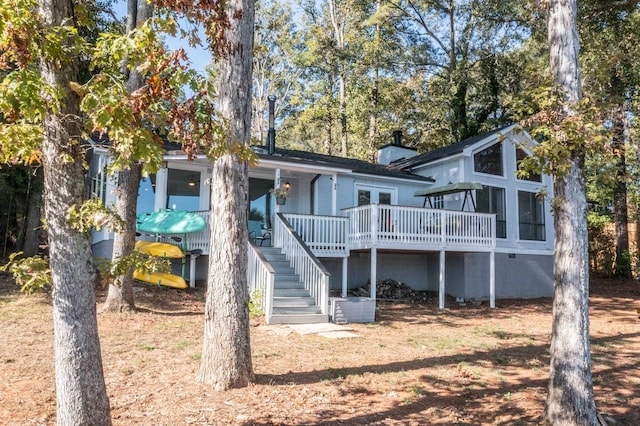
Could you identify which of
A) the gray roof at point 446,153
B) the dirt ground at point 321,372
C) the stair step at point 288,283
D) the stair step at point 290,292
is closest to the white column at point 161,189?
the dirt ground at point 321,372

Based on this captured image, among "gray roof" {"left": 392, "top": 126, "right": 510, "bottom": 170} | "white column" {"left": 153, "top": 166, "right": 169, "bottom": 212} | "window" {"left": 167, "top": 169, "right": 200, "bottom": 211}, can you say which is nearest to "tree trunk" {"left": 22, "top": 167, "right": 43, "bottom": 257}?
"window" {"left": 167, "top": 169, "right": 200, "bottom": 211}

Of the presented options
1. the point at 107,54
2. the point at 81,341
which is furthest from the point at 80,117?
the point at 81,341

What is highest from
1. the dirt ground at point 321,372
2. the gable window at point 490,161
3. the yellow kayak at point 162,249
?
the gable window at point 490,161

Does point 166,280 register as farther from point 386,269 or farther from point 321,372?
point 386,269

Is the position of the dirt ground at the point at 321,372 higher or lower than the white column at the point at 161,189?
lower

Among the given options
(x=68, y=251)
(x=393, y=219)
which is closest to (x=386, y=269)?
(x=393, y=219)

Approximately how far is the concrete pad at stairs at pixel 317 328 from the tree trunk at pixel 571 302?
4.51m

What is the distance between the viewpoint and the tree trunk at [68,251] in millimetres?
3188

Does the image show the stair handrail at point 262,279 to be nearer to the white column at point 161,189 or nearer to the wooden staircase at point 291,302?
the wooden staircase at point 291,302

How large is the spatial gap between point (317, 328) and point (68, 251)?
6396 mm

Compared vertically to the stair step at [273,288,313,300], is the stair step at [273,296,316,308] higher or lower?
lower

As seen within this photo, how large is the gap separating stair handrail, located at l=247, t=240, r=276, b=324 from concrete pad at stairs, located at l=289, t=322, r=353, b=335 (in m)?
0.63

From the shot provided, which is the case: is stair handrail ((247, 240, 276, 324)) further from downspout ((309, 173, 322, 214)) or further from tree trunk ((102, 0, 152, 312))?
downspout ((309, 173, 322, 214))

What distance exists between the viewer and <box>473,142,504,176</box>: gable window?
15648mm
